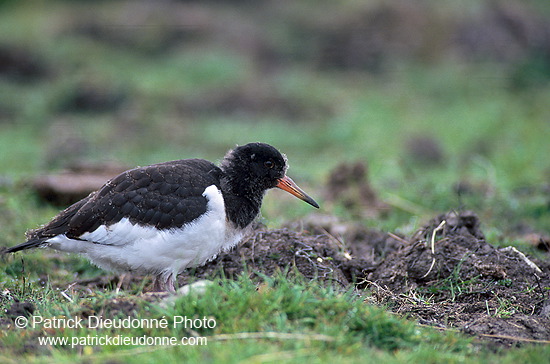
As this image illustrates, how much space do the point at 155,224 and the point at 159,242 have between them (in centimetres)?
14

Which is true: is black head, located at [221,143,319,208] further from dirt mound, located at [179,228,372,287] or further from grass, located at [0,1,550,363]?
grass, located at [0,1,550,363]

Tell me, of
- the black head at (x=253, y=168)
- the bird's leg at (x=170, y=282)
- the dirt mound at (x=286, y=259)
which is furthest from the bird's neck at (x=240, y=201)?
the bird's leg at (x=170, y=282)

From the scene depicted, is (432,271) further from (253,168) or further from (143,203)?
(143,203)

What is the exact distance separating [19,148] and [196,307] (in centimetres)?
959

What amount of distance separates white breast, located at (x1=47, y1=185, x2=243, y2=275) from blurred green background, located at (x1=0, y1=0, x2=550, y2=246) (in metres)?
1.98

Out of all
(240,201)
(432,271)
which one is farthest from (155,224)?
(432,271)

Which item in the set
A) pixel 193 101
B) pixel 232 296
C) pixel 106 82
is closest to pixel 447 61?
pixel 193 101

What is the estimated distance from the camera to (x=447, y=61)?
62.6 ft

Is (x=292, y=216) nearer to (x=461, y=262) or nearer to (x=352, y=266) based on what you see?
(x=352, y=266)

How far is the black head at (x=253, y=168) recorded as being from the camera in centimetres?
583

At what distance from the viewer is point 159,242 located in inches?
209

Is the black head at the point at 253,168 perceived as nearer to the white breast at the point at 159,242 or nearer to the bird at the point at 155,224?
the bird at the point at 155,224

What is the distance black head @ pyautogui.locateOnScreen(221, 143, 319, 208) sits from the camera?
5828mm

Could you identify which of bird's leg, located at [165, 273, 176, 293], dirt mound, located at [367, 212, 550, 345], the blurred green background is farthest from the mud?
the blurred green background
